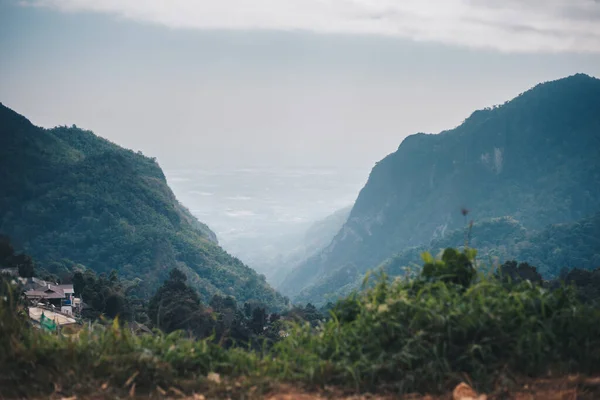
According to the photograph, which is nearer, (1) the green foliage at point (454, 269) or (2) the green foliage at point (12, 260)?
(1) the green foliage at point (454, 269)

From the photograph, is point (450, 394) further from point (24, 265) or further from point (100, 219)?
point (100, 219)

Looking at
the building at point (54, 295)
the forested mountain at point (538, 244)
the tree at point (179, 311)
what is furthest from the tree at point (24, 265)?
the forested mountain at point (538, 244)

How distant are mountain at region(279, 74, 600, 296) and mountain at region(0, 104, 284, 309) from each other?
173 ft

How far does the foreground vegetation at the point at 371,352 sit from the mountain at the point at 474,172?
417 feet

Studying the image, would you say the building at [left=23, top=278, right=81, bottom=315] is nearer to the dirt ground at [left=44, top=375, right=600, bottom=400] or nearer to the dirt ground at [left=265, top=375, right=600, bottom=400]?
the dirt ground at [left=44, top=375, right=600, bottom=400]

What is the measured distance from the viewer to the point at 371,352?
4.33 meters

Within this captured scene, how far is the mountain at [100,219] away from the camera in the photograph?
241ft

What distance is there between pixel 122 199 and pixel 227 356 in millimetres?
84328

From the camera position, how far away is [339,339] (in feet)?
14.9

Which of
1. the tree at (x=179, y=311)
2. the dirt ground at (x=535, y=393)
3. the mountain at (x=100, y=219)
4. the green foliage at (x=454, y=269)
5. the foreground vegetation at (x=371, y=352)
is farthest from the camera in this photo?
the mountain at (x=100, y=219)

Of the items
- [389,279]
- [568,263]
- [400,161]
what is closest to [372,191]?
[400,161]

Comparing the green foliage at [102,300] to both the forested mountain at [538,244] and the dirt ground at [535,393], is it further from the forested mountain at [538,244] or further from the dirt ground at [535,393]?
the forested mountain at [538,244]

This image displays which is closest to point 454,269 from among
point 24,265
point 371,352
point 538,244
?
point 371,352

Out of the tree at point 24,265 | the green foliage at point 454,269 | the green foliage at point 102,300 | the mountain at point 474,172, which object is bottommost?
the green foliage at point 102,300
